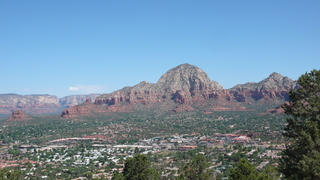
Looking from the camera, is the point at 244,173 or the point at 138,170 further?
the point at 138,170

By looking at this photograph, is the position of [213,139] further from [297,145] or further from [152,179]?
[297,145]

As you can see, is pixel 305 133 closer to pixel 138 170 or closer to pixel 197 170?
pixel 197 170

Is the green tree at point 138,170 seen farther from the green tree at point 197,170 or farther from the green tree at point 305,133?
the green tree at point 305,133

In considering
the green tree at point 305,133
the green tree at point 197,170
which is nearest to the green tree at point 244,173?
the green tree at point 305,133

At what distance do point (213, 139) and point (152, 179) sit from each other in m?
91.2

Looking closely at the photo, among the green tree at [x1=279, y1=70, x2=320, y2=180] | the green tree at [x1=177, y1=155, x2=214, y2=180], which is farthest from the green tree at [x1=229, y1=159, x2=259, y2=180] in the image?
the green tree at [x1=177, y1=155, x2=214, y2=180]

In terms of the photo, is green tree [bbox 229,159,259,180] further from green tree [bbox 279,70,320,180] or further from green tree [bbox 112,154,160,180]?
green tree [bbox 112,154,160,180]

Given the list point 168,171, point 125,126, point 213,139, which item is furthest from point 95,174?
point 125,126

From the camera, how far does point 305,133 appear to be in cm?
2655

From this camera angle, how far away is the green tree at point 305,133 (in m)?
25.6

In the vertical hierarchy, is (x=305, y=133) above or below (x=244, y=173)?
above

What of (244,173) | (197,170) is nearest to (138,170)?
(197,170)

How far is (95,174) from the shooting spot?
74.1m

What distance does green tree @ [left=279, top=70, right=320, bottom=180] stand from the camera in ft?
84.1
